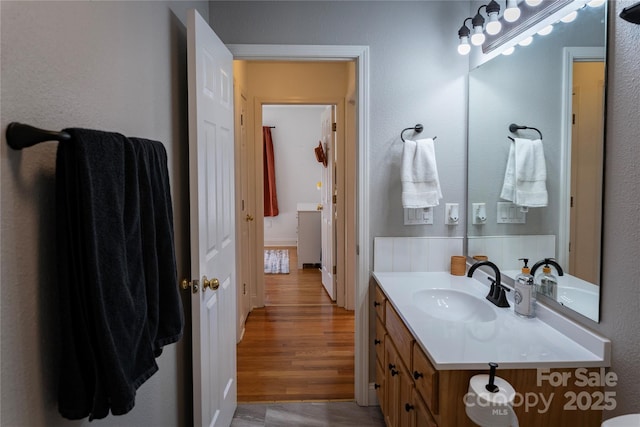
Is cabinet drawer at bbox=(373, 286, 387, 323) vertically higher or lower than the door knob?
lower

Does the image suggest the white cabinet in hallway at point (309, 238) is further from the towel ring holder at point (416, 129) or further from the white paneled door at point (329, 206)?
the towel ring holder at point (416, 129)

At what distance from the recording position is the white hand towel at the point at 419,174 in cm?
223

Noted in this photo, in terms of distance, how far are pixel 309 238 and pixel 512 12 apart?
4.43m

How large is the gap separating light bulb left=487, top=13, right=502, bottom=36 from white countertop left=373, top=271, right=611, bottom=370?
1.24 metres

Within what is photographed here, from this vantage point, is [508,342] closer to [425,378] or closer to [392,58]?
[425,378]

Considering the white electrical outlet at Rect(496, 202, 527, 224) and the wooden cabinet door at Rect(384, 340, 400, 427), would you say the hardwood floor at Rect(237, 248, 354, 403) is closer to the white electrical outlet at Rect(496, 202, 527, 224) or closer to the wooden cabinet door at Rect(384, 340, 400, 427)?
the wooden cabinet door at Rect(384, 340, 400, 427)

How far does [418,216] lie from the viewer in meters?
2.36

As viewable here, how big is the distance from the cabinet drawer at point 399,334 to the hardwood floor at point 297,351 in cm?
83

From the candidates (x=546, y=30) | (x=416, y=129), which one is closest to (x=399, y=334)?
(x=416, y=129)

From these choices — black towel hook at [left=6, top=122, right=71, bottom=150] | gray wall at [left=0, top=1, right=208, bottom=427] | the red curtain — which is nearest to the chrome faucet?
gray wall at [left=0, top=1, right=208, bottom=427]

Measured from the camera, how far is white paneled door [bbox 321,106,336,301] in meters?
4.20

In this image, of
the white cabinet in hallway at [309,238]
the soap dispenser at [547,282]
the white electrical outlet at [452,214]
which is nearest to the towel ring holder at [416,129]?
the white electrical outlet at [452,214]

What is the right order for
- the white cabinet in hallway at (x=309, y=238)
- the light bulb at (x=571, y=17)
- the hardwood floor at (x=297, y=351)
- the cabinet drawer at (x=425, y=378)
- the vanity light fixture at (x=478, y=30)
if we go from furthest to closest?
the white cabinet in hallway at (x=309, y=238) < the hardwood floor at (x=297, y=351) < the vanity light fixture at (x=478, y=30) < the light bulb at (x=571, y=17) < the cabinet drawer at (x=425, y=378)

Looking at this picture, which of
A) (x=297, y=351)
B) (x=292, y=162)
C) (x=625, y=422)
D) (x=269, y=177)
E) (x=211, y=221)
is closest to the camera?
(x=625, y=422)
